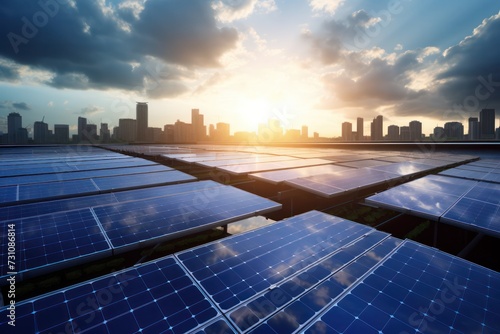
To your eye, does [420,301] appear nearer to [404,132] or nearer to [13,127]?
[404,132]

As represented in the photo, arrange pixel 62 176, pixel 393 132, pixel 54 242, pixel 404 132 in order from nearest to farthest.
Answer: pixel 54 242, pixel 62 176, pixel 404 132, pixel 393 132

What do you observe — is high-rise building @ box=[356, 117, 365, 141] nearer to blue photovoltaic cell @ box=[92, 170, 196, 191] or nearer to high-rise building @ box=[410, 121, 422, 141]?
high-rise building @ box=[410, 121, 422, 141]

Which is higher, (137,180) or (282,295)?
(137,180)

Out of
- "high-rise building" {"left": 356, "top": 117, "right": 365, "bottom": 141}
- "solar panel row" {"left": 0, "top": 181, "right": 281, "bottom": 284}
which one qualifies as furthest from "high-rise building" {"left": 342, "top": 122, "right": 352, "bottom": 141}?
"solar panel row" {"left": 0, "top": 181, "right": 281, "bottom": 284}

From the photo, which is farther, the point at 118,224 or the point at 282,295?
the point at 118,224

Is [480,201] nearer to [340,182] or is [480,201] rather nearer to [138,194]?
[340,182]

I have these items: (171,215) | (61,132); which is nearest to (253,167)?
(171,215)
